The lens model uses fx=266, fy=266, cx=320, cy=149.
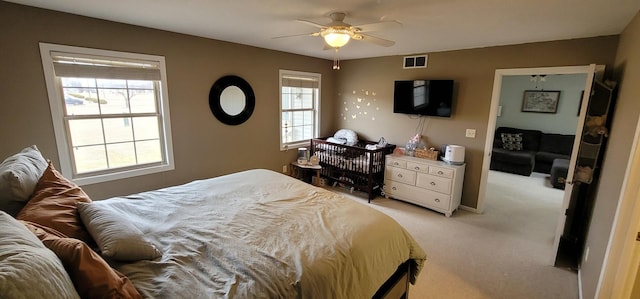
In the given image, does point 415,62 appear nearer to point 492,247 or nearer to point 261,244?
point 492,247

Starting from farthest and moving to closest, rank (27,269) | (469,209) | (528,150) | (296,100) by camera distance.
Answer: (528,150)
(296,100)
(469,209)
(27,269)

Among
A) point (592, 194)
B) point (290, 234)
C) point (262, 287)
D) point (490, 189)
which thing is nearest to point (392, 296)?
point (290, 234)

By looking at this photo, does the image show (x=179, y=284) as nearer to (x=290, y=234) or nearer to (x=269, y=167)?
(x=290, y=234)

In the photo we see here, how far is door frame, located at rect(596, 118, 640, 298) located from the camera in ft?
4.49

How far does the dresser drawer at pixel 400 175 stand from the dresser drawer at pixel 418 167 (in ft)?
0.23

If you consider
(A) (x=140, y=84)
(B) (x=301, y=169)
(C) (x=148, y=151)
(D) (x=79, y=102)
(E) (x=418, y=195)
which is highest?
(A) (x=140, y=84)

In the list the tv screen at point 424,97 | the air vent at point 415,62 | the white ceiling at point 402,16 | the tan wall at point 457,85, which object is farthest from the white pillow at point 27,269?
the air vent at point 415,62

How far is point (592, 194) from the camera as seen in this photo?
260 centimetres

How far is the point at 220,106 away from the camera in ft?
12.0

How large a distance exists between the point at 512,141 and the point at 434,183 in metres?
3.59

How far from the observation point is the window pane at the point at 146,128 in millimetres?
3113

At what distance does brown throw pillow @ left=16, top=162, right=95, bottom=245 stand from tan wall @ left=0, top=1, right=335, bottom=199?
1405mm

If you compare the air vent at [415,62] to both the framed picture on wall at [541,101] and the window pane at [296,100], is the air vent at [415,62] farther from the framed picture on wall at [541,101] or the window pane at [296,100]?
the framed picture on wall at [541,101]

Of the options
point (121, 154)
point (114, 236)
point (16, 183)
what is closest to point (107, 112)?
point (121, 154)
